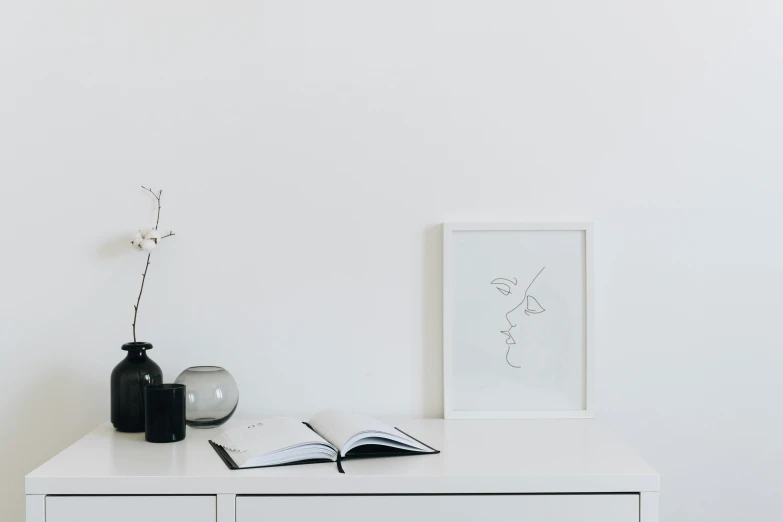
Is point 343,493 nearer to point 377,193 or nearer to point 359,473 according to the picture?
point 359,473

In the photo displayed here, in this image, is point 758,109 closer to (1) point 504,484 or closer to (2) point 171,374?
(1) point 504,484

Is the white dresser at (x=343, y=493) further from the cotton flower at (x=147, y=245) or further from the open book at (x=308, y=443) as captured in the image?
the cotton flower at (x=147, y=245)

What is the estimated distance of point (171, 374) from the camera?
1.58 m

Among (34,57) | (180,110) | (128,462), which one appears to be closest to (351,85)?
(180,110)

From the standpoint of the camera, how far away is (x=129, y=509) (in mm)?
1144

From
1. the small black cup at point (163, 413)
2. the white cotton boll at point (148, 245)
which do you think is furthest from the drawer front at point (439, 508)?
the white cotton boll at point (148, 245)

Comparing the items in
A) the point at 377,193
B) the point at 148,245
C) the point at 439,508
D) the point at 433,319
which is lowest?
the point at 439,508

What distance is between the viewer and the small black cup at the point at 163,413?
132cm

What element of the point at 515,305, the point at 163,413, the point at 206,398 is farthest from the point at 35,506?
the point at 515,305

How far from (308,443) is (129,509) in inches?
12.1

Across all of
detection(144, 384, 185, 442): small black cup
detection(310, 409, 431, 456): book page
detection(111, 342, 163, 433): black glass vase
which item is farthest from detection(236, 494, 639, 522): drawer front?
detection(111, 342, 163, 433): black glass vase

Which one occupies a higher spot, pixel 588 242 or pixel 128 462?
pixel 588 242

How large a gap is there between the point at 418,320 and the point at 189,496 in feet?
2.11

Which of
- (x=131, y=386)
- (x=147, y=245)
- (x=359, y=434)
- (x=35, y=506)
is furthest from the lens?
(x=147, y=245)
